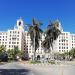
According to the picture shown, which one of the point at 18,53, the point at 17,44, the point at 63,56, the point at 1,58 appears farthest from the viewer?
the point at 17,44

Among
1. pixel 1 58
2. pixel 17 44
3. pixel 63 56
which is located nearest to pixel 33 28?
pixel 1 58

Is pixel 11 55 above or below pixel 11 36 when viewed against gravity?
below

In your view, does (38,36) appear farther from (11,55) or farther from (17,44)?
(17,44)

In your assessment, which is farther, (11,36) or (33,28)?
(11,36)

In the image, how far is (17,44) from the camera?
196 metres

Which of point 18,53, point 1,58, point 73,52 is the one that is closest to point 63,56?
point 73,52

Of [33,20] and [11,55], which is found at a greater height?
[33,20]

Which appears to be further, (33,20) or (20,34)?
(20,34)

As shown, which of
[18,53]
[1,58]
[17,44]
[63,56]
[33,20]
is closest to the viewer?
[33,20]

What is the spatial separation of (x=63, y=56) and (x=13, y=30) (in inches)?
1837

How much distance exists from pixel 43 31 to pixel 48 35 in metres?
2.36

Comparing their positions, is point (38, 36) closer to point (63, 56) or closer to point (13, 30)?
point (63, 56)

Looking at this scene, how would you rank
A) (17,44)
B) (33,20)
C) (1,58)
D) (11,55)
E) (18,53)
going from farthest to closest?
1. (17,44)
2. (18,53)
3. (11,55)
4. (1,58)
5. (33,20)

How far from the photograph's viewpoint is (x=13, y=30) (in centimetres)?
19712
